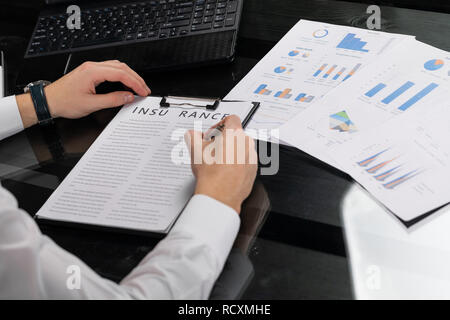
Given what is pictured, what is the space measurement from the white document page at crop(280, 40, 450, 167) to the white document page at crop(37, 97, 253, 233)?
13cm

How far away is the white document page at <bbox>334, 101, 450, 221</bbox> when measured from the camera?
29.4 inches

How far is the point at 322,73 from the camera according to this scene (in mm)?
1003

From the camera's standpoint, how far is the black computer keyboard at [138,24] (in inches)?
44.2

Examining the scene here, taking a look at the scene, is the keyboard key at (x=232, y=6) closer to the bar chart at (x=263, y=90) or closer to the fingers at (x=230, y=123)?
the bar chart at (x=263, y=90)

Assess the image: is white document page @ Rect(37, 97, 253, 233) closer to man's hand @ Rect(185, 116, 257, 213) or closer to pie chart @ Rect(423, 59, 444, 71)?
man's hand @ Rect(185, 116, 257, 213)

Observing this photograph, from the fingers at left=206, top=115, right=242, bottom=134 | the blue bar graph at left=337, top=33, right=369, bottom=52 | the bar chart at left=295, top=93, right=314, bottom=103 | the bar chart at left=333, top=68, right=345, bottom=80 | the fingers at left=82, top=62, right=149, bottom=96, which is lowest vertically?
the bar chart at left=295, top=93, right=314, bottom=103

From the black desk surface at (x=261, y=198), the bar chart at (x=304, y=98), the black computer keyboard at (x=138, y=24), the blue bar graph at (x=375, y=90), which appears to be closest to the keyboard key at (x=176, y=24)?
the black computer keyboard at (x=138, y=24)

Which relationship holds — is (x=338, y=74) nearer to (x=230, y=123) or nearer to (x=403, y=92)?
(x=403, y=92)

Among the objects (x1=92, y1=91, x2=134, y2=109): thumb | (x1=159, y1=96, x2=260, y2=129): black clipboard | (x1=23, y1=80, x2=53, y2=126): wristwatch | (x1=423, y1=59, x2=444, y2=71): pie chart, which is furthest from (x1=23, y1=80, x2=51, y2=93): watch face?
(x1=423, y1=59, x2=444, y2=71): pie chart

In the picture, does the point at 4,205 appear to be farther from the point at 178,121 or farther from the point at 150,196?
the point at 178,121

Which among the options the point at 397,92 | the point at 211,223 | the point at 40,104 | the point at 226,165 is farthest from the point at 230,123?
the point at 40,104

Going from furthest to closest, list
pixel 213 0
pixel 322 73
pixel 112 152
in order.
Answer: pixel 213 0 → pixel 322 73 → pixel 112 152

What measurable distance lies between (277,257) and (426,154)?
0.95 feet
